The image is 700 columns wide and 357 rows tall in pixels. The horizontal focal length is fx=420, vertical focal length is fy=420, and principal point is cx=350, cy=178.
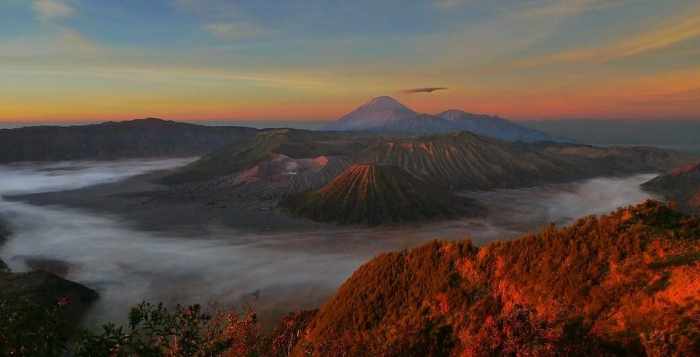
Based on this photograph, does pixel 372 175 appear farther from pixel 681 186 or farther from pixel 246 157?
pixel 246 157

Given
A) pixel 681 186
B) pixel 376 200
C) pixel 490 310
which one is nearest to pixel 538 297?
pixel 490 310

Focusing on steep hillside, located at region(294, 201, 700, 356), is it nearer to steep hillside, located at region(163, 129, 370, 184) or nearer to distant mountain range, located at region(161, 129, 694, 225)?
distant mountain range, located at region(161, 129, 694, 225)

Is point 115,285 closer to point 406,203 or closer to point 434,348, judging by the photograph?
point 434,348

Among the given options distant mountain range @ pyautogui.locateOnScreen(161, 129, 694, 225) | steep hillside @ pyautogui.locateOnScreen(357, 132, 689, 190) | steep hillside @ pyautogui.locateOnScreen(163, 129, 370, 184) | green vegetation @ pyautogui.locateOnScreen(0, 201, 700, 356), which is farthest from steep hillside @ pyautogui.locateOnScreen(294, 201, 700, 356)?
steep hillside @ pyautogui.locateOnScreen(163, 129, 370, 184)

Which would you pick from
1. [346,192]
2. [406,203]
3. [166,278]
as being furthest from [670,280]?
[346,192]

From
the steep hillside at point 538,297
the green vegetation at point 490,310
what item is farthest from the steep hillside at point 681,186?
the green vegetation at point 490,310
